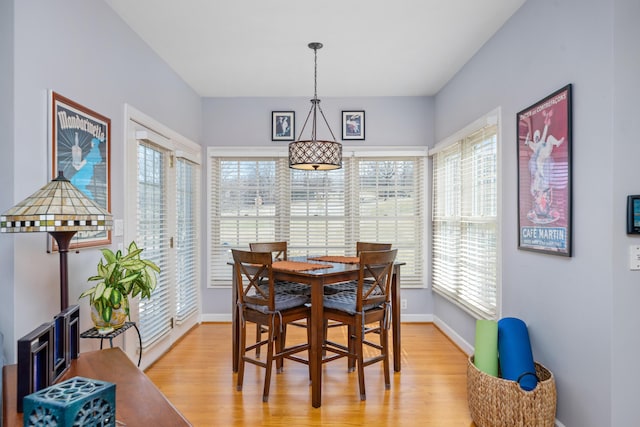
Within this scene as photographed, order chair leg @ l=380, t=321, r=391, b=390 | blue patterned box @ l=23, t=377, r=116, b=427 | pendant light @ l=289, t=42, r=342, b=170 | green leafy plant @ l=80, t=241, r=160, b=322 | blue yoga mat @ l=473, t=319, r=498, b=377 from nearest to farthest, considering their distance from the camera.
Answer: blue patterned box @ l=23, t=377, r=116, b=427 < green leafy plant @ l=80, t=241, r=160, b=322 < blue yoga mat @ l=473, t=319, r=498, b=377 < chair leg @ l=380, t=321, r=391, b=390 < pendant light @ l=289, t=42, r=342, b=170

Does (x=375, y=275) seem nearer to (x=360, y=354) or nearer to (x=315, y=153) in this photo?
(x=360, y=354)

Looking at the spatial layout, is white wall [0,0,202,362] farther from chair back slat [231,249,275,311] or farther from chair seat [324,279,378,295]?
chair seat [324,279,378,295]

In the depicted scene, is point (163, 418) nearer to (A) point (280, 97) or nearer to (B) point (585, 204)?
(B) point (585, 204)

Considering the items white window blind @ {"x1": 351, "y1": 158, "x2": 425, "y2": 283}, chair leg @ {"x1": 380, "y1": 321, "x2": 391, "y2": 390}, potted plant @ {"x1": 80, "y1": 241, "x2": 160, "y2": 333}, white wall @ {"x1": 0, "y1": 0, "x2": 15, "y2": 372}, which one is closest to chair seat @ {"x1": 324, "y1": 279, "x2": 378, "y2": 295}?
chair leg @ {"x1": 380, "y1": 321, "x2": 391, "y2": 390}

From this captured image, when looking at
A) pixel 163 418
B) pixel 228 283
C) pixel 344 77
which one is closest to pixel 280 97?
pixel 344 77

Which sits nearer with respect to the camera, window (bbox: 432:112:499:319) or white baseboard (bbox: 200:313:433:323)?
window (bbox: 432:112:499:319)

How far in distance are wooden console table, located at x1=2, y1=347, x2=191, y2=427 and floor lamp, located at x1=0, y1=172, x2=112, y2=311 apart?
0.40 meters

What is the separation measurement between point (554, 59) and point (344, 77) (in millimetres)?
2118

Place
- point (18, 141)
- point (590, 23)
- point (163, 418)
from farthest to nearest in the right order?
1. point (590, 23)
2. point (18, 141)
3. point (163, 418)

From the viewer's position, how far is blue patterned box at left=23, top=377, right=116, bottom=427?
84 cm

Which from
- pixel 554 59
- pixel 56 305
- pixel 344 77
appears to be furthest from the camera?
pixel 344 77

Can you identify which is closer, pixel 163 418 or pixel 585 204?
pixel 163 418

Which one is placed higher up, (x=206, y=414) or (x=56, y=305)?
(x=56, y=305)

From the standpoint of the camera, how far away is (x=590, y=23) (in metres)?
1.95
